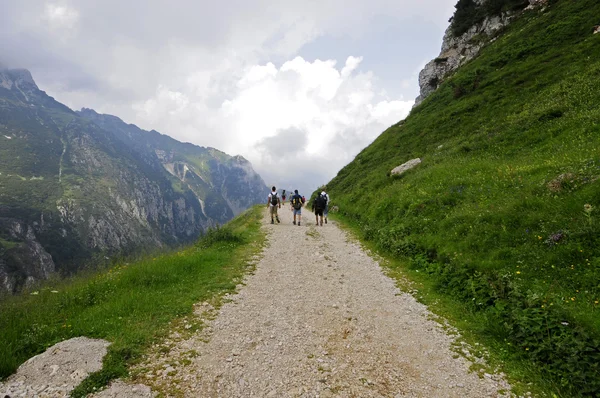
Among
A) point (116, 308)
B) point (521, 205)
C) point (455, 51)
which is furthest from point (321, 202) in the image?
point (455, 51)

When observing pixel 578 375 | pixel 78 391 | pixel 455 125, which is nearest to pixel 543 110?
pixel 455 125

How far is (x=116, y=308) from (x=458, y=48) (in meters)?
70.5

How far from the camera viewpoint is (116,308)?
9.20 metres

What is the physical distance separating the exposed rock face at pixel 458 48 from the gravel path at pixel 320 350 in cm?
5721

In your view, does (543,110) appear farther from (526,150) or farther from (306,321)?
(306,321)

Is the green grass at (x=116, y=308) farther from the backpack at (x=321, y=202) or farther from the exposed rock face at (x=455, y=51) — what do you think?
the exposed rock face at (x=455, y=51)

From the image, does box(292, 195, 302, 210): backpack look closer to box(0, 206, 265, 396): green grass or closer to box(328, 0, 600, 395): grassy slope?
box(328, 0, 600, 395): grassy slope

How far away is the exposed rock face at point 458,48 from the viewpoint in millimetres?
52750

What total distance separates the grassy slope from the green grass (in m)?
8.54

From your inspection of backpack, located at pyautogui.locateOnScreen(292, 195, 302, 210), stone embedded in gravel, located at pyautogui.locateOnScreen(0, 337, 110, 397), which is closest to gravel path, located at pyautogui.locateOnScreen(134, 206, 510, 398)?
stone embedded in gravel, located at pyautogui.locateOnScreen(0, 337, 110, 397)

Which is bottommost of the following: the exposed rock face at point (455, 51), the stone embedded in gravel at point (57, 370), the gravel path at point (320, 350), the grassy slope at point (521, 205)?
the gravel path at point (320, 350)

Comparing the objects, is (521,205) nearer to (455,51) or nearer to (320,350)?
(320,350)

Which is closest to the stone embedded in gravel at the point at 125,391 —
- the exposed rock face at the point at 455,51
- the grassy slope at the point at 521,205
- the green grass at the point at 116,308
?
the green grass at the point at 116,308

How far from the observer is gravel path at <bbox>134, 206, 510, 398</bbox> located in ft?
19.9
